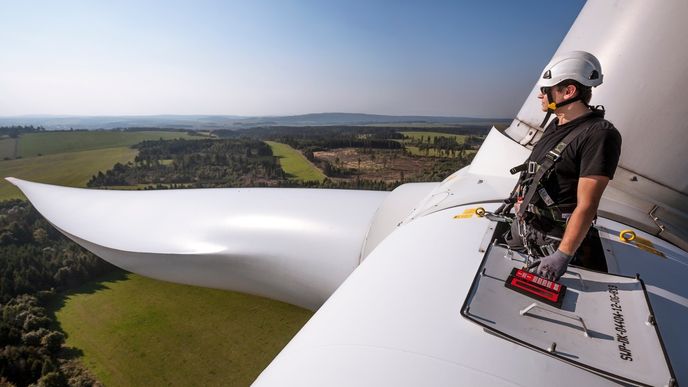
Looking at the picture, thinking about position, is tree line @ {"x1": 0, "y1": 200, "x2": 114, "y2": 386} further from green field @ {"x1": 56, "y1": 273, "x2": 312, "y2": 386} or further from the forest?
green field @ {"x1": 56, "y1": 273, "x2": 312, "y2": 386}

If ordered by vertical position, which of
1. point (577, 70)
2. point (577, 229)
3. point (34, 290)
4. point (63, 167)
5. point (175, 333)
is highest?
point (577, 70)

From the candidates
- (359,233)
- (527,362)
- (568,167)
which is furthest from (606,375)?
(359,233)

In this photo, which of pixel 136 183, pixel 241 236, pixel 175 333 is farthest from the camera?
pixel 136 183

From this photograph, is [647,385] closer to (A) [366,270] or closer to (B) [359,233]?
(A) [366,270]

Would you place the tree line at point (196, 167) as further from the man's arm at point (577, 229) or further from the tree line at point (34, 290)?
the man's arm at point (577, 229)

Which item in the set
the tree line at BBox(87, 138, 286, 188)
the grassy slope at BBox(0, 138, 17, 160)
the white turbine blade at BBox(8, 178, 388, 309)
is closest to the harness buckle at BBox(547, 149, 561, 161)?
the white turbine blade at BBox(8, 178, 388, 309)

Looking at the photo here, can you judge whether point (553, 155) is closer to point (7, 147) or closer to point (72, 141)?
point (7, 147)

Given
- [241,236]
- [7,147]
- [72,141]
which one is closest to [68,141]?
[72,141]

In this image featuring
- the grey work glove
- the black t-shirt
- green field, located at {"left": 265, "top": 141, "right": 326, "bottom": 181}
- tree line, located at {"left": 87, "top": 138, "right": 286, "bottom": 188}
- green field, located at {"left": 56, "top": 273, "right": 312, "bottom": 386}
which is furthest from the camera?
tree line, located at {"left": 87, "top": 138, "right": 286, "bottom": 188}
